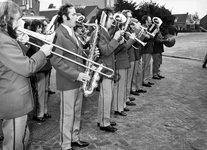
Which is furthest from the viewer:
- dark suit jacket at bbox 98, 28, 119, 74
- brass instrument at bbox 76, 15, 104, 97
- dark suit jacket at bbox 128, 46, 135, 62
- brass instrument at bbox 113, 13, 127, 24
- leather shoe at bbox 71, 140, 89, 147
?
dark suit jacket at bbox 128, 46, 135, 62

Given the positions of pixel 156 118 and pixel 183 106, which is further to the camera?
pixel 183 106

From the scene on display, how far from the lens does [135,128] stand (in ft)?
15.9

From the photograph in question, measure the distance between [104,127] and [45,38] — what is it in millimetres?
2447

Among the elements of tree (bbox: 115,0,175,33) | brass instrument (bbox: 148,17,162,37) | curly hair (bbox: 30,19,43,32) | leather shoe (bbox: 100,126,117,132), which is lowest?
leather shoe (bbox: 100,126,117,132)

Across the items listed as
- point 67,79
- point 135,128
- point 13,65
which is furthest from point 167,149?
point 13,65

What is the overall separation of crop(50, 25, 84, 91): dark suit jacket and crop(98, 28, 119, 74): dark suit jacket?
60 centimetres

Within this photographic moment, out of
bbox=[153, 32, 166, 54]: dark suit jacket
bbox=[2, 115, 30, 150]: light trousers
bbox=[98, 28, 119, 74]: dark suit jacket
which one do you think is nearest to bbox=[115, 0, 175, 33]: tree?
bbox=[153, 32, 166, 54]: dark suit jacket

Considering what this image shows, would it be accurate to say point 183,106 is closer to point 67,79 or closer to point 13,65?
point 67,79

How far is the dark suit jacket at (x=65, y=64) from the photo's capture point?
3.45 m

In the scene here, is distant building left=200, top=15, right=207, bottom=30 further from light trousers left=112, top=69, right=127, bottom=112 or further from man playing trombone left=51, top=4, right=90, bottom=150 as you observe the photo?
man playing trombone left=51, top=4, right=90, bottom=150

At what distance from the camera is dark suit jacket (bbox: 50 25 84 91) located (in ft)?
11.3

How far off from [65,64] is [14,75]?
99 centimetres

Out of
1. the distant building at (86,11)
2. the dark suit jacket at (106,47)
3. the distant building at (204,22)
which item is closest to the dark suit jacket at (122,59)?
the dark suit jacket at (106,47)

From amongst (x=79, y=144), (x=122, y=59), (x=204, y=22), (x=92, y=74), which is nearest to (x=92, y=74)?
(x=92, y=74)
